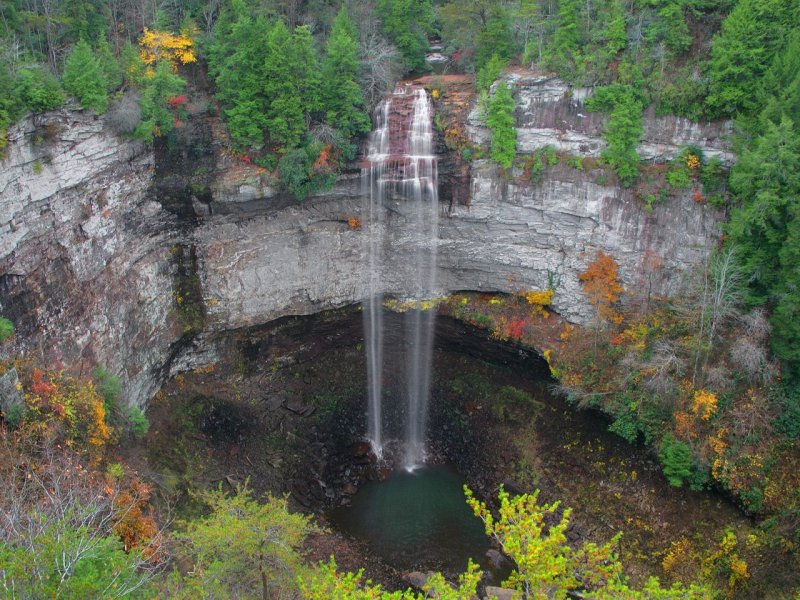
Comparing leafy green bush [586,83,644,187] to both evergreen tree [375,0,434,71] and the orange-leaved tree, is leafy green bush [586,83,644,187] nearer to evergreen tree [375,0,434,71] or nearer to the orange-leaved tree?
evergreen tree [375,0,434,71]

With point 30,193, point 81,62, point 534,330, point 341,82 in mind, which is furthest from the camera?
point 534,330

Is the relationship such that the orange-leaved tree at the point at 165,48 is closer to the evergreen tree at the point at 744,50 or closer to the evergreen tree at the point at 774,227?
the evergreen tree at the point at 744,50

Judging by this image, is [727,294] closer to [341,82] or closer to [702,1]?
[702,1]

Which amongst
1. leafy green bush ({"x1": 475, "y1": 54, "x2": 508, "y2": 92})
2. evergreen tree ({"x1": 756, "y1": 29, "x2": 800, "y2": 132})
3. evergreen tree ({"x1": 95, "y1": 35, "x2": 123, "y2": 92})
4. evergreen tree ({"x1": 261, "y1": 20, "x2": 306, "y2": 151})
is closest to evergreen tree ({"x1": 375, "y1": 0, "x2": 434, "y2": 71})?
leafy green bush ({"x1": 475, "y1": 54, "x2": 508, "y2": 92})

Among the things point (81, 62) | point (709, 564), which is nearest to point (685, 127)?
point (709, 564)

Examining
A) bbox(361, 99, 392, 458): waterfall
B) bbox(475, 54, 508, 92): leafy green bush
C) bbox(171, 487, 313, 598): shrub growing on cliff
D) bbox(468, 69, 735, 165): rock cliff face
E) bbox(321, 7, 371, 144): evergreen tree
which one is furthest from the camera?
bbox(361, 99, 392, 458): waterfall

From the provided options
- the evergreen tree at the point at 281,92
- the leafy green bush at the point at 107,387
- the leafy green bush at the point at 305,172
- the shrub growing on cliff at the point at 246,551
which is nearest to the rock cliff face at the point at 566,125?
the leafy green bush at the point at 305,172

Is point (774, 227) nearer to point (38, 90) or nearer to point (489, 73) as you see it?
point (489, 73)
